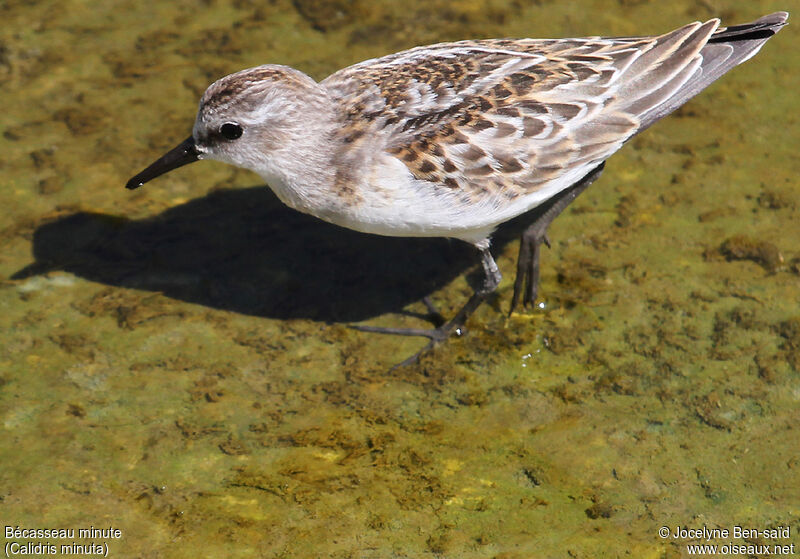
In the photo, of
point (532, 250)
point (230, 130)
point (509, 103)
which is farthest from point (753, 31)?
point (230, 130)

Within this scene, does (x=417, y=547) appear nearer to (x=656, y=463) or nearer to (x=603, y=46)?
(x=656, y=463)

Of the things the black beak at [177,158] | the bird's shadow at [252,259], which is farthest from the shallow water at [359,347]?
the black beak at [177,158]

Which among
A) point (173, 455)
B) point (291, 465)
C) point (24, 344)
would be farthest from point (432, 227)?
point (24, 344)

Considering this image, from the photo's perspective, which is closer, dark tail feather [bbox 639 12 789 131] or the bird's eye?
the bird's eye

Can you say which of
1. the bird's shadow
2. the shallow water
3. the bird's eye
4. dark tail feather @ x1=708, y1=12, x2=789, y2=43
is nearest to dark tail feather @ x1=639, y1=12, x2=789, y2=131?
dark tail feather @ x1=708, y1=12, x2=789, y2=43

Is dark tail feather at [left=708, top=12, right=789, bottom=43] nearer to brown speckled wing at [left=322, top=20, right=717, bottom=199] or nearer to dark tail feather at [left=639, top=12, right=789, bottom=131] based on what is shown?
dark tail feather at [left=639, top=12, right=789, bottom=131]

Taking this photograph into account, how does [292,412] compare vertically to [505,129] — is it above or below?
below
